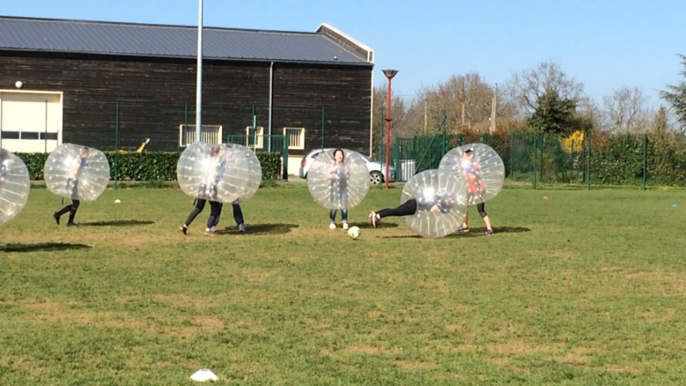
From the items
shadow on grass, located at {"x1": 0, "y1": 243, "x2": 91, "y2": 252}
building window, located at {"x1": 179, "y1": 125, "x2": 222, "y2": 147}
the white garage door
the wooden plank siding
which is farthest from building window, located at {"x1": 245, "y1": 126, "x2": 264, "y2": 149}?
shadow on grass, located at {"x1": 0, "y1": 243, "x2": 91, "y2": 252}

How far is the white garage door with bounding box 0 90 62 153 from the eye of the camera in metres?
42.0

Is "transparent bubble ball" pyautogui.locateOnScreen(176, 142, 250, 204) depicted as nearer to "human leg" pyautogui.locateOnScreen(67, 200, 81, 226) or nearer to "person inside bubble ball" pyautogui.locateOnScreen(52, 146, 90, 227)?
"person inside bubble ball" pyautogui.locateOnScreen(52, 146, 90, 227)

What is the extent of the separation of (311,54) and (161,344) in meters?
42.3

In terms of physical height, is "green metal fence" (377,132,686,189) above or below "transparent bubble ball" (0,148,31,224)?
above

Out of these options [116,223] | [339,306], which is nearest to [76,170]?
[116,223]

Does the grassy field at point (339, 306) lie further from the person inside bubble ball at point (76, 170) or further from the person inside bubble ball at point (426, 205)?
the person inside bubble ball at point (76, 170)

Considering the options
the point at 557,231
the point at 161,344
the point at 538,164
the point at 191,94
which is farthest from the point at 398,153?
the point at 161,344

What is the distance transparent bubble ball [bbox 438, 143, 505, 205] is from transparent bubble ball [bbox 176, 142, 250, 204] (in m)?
3.70

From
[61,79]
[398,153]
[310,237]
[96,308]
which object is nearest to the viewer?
[96,308]

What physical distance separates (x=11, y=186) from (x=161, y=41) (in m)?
36.7

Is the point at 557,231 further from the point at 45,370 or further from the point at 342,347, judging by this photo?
the point at 45,370

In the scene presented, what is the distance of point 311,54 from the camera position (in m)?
49.4

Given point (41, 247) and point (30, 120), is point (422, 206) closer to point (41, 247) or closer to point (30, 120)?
point (41, 247)

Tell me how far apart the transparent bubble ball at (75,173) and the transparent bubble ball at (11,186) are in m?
4.37
